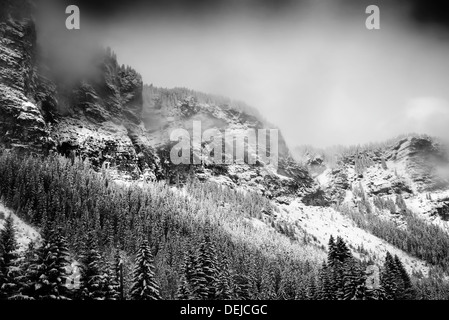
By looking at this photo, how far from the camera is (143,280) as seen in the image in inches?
1667

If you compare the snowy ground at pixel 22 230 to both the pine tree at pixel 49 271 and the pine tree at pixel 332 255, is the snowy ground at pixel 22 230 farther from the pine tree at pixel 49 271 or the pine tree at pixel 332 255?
the pine tree at pixel 332 255

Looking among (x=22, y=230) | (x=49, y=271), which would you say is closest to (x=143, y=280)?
(x=49, y=271)

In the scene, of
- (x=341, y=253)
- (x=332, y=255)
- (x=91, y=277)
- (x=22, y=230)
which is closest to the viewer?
(x=91, y=277)

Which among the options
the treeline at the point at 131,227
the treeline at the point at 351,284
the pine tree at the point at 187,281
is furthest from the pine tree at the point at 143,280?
the treeline at the point at 351,284

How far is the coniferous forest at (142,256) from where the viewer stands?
38406 millimetres

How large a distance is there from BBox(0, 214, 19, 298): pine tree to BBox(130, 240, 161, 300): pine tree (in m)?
12.2

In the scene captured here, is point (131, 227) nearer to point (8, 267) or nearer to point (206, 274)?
point (206, 274)

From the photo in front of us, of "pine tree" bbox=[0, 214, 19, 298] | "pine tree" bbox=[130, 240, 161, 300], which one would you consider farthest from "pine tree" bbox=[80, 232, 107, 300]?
"pine tree" bbox=[0, 214, 19, 298]

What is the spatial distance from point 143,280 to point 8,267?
46.4ft

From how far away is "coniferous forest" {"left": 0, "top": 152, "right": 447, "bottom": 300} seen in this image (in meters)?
38.4

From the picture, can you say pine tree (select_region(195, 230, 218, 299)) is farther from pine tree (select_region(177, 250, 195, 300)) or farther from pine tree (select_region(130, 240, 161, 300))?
pine tree (select_region(130, 240, 161, 300))

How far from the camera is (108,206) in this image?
4569 inches
